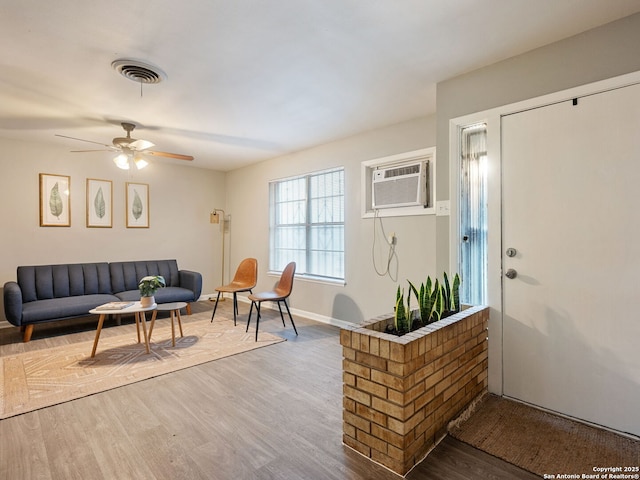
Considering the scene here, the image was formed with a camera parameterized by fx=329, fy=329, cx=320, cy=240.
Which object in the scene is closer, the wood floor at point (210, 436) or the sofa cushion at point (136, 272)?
the wood floor at point (210, 436)

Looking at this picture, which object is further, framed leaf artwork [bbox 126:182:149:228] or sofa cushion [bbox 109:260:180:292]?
framed leaf artwork [bbox 126:182:149:228]

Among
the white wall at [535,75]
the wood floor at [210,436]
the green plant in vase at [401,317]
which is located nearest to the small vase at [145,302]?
the wood floor at [210,436]

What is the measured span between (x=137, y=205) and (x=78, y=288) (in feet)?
4.93

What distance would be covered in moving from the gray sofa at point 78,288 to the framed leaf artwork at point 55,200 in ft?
2.12

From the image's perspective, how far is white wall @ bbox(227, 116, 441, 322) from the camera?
3.47m

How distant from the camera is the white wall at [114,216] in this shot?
4.27 meters

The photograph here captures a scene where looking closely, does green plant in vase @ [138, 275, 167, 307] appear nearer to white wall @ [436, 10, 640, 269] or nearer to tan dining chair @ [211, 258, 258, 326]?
tan dining chair @ [211, 258, 258, 326]

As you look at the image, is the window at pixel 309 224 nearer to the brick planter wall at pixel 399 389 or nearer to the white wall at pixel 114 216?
the white wall at pixel 114 216

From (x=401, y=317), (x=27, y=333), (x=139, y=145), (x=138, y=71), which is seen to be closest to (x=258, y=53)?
(x=138, y=71)

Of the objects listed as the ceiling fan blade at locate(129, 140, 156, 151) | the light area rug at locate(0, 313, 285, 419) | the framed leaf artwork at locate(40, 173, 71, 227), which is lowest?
the light area rug at locate(0, 313, 285, 419)

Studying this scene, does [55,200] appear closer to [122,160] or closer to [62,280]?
[62,280]

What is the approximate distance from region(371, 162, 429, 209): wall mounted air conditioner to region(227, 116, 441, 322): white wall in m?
0.19

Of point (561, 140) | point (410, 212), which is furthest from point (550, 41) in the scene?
point (410, 212)

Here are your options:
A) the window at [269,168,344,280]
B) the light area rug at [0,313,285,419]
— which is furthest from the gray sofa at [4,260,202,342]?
the window at [269,168,344,280]
